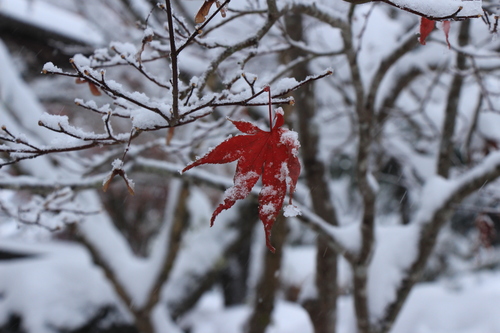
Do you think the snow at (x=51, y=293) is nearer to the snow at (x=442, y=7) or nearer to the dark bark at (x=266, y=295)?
the dark bark at (x=266, y=295)

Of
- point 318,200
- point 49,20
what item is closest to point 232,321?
point 318,200

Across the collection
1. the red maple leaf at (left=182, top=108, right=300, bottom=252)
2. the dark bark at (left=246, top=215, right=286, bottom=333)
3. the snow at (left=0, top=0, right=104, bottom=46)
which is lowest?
the red maple leaf at (left=182, top=108, right=300, bottom=252)

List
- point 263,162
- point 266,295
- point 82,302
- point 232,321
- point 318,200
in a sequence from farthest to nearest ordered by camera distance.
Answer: point 232,321 < point 82,302 < point 266,295 < point 318,200 < point 263,162

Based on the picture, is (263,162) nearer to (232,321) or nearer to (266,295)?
(266,295)

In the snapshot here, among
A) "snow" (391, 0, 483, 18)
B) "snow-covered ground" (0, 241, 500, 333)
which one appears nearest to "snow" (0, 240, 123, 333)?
"snow-covered ground" (0, 241, 500, 333)

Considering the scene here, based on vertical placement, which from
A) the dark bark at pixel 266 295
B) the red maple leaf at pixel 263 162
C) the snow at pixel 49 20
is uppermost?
the snow at pixel 49 20

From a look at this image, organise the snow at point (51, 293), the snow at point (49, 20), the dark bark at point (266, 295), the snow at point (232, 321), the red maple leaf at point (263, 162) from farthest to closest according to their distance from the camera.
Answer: the snow at point (232, 321) → the snow at point (49, 20) → the snow at point (51, 293) → the dark bark at point (266, 295) → the red maple leaf at point (263, 162)

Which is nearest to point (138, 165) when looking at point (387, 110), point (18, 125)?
point (18, 125)

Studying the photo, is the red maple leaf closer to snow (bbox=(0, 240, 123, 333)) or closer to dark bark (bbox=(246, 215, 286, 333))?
dark bark (bbox=(246, 215, 286, 333))

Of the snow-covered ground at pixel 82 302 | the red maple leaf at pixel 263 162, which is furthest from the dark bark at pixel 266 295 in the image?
the red maple leaf at pixel 263 162
